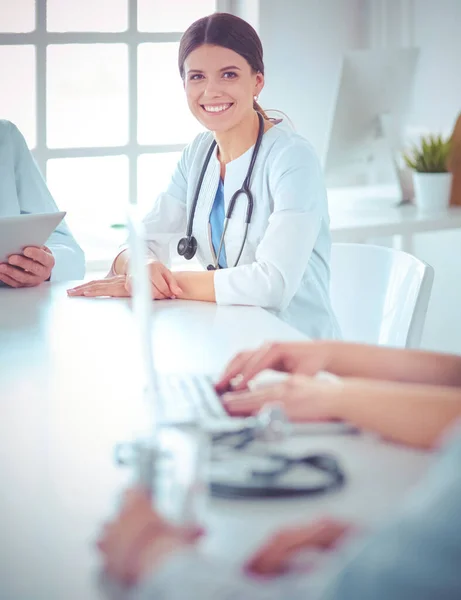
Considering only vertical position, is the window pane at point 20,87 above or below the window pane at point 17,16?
below

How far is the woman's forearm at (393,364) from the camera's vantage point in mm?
1341

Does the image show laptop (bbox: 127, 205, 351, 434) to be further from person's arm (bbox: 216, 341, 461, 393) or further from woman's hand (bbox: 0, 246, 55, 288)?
woman's hand (bbox: 0, 246, 55, 288)

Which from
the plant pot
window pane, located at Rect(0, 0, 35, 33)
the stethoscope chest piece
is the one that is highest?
window pane, located at Rect(0, 0, 35, 33)

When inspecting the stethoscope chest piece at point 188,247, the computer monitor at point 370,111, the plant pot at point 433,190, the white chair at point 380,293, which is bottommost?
the white chair at point 380,293

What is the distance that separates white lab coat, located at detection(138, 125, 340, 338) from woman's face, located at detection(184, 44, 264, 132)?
0.30ft

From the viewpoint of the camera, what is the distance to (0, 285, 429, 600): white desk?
890mm

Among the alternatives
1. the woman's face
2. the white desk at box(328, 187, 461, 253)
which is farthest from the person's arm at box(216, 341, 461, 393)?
the white desk at box(328, 187, 461, 253)

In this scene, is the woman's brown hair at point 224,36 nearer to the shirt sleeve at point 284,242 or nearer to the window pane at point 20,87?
the shirt sleeve at point 284,242

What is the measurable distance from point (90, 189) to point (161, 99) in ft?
1.48

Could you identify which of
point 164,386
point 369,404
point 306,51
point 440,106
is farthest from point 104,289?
point 440,106

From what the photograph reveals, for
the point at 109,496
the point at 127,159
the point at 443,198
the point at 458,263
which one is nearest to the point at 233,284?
the point at 109,496

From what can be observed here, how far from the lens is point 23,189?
2.53 metres

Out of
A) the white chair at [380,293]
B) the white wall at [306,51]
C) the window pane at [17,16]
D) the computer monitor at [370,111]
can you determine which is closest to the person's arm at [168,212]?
the white chair at [380,293]

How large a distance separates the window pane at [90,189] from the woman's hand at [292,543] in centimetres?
289
